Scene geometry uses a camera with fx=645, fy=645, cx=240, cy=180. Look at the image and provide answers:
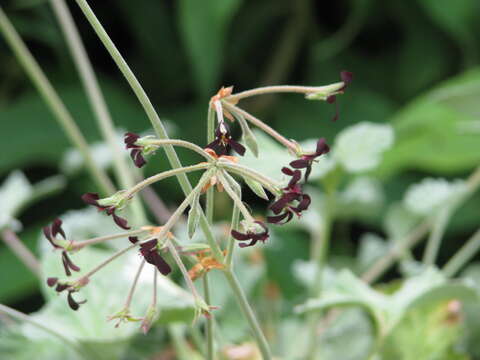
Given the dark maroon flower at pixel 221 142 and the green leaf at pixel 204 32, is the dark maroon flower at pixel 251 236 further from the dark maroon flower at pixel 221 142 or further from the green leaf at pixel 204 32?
the green leaf at pixel 204 32

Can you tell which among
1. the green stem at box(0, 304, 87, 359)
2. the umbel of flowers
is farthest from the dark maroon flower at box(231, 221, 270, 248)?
the green stem at box(0, 304, 87, 359)

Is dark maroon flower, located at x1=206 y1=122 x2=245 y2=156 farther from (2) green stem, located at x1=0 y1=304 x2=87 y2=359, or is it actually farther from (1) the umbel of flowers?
(2) green stem, located at x1=0 y1=304 x2=87 y2=359

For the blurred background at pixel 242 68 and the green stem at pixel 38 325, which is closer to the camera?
the green stem at pixel 38 325

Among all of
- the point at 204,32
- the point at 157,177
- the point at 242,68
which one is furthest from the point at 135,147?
the point at 242,68

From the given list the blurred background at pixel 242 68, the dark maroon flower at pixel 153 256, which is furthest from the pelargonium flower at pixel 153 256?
the blurred background at pixel 242 68

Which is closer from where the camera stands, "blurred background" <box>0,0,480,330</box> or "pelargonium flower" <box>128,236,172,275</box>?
"pelargonium flower" <box>128,236,172,275</box>

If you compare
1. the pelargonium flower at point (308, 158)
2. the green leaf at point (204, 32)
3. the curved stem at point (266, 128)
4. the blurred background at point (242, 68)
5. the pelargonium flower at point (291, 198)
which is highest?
the curved stem at point (266, 128)

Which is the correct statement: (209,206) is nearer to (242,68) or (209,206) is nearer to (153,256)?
(153,256)
